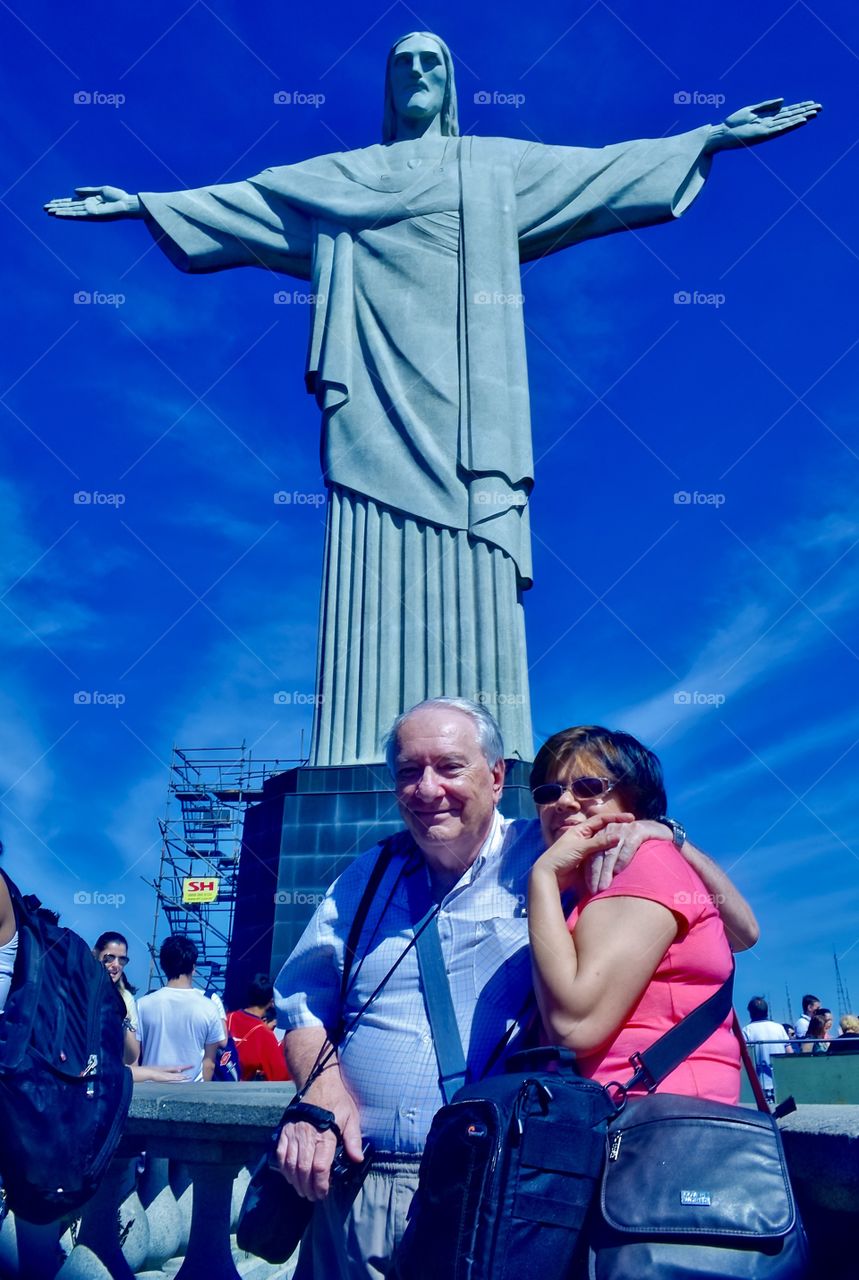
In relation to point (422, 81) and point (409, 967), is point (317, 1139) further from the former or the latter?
point (422, 81)

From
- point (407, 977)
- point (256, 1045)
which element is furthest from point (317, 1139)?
point (256, 1045)

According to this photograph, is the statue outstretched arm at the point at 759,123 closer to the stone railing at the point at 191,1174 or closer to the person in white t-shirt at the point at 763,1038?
the person in white t-shirt at the point at 763,1038

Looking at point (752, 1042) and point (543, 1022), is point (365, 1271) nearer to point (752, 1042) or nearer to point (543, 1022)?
point (543, 1022)

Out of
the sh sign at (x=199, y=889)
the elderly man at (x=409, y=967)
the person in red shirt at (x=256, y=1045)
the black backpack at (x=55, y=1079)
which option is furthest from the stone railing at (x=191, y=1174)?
the sh sign at (x=199, y=889)

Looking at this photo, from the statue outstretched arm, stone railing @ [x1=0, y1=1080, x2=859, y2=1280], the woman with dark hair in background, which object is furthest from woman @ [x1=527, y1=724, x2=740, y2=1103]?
the statue outstretched arm

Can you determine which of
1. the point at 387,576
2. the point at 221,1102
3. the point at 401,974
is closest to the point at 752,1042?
the point at 387,576
